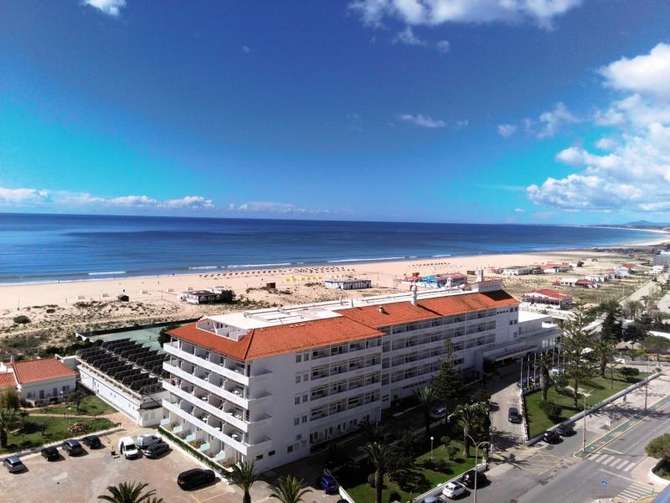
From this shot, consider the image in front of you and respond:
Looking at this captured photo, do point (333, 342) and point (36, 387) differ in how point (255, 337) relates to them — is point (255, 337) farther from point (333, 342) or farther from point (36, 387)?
point (36, 387)

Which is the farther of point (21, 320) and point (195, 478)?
point (21, 320)

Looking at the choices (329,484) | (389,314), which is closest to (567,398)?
(389,314)

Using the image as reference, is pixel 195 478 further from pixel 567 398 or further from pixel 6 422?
pixel 567 398

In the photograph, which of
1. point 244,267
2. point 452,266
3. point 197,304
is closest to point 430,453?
point 197,304

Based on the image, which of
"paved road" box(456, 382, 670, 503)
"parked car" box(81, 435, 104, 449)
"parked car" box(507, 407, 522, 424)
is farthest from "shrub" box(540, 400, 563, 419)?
"parked car" box(81, 435, 104, 449)

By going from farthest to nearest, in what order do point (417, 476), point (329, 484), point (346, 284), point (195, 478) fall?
point (346, 284) → point (417, 476) → point (195, 478) → point (329, 484)

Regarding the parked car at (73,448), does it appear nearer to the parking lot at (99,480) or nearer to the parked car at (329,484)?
the parking lot at (99,480)
